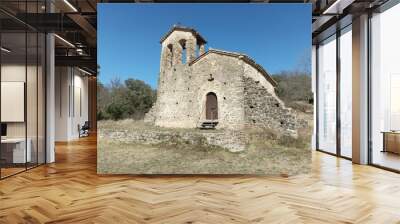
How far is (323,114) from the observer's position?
32.0 feet

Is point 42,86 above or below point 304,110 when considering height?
above

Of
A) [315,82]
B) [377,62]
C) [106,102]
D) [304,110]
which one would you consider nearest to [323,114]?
[315,82]

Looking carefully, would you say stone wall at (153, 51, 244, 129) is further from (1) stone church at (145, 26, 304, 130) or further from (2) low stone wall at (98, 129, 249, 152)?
(2) low stone wall at (98, 129, 249, 152)

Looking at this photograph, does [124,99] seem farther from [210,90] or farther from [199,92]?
[210,90]

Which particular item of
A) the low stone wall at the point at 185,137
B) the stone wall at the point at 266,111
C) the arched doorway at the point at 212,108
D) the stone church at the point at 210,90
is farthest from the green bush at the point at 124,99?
the stone wall at the point at 266,111

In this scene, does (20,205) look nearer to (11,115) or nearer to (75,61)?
(11,115)

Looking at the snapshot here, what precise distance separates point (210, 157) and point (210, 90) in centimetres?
123

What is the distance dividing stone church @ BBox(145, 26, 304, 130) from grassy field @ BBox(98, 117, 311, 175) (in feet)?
1.06

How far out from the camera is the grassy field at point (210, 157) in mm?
6230

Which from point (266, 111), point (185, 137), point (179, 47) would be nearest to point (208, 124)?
point (185, 137)

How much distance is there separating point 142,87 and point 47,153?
112 inches

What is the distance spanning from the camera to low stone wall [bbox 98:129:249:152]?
6270mm

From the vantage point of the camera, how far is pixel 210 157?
20.5 feet

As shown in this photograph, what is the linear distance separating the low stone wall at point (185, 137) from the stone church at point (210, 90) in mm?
131
